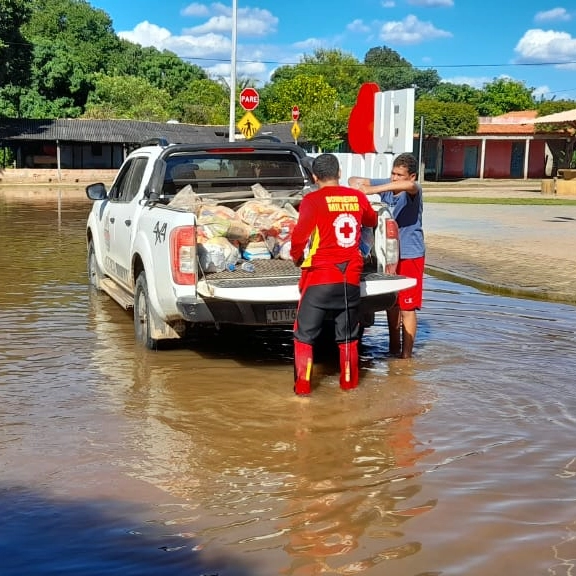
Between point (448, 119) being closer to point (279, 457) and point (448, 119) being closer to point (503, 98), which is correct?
point (503, 98)

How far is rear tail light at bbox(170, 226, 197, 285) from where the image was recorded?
639 cm

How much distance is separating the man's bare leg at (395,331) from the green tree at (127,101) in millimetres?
59197

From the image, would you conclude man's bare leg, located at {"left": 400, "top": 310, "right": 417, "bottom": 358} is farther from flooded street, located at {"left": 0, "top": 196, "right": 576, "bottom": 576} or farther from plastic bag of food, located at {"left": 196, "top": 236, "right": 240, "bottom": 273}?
plastic bag of food, located at {"left": 196, "top": 236, "right": 240, "bottom": 273}

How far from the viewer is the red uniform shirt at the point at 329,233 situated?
596 centimetres

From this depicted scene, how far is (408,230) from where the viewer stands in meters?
7.23

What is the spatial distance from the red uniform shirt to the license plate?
545mm

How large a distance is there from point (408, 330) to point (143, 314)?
2.35m

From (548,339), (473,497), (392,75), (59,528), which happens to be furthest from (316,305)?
(392,75)

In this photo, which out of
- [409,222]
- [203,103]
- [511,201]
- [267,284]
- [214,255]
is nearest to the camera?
[267,284]

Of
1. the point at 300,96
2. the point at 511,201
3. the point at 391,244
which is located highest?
the point at 300,96

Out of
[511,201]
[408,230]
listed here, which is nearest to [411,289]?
[408,230]


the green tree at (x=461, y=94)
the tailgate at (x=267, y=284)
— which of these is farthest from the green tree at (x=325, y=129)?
the tailgate at (x=267, y=284)

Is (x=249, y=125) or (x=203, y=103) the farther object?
(x=203, y=103)

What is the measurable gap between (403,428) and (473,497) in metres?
1.20
